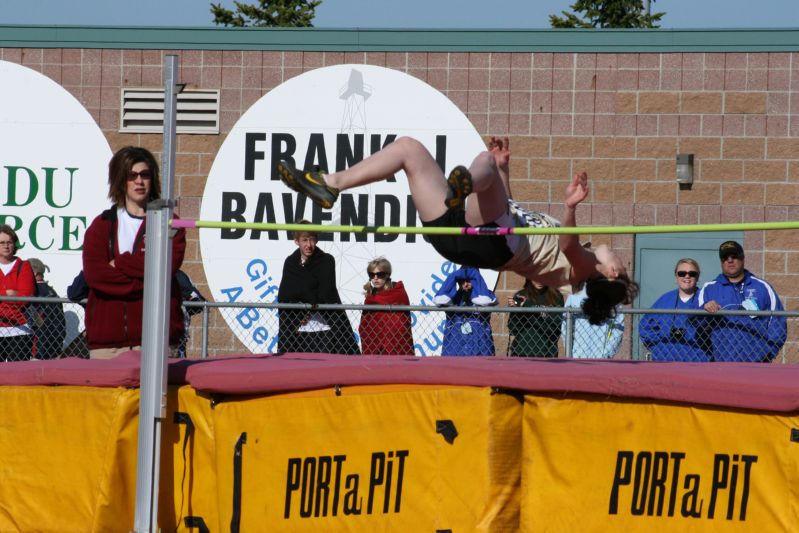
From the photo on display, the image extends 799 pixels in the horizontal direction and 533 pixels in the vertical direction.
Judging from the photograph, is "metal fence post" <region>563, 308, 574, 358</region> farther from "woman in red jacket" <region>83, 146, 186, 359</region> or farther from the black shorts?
"woman in red jacket" <region>83, 146, 186, 359</region>

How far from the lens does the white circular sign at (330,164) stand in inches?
435

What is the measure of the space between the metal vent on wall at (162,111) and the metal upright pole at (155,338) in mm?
5428

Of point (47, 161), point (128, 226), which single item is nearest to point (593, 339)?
point (128, 226)

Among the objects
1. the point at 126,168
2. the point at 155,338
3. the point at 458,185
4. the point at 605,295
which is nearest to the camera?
the point at 458,185

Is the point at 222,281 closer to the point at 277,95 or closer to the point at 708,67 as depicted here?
the point at 277,95

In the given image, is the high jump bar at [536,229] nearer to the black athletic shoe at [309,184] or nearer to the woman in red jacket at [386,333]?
the black athletic shoe at [309,184]

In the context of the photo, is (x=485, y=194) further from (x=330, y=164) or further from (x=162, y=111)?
(x=162, y=111)

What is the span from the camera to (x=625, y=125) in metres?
10.9

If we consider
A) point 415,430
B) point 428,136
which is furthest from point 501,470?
point 428,136

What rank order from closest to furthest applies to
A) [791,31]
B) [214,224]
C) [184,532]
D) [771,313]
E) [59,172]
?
[214,224], [184,532], [771,313], [791,31], [59,172]

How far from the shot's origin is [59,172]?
11.4 m

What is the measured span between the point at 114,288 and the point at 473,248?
184 centimetres

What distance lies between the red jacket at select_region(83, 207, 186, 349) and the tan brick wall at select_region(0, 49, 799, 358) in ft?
14.6

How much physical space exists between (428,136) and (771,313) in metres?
4.34
